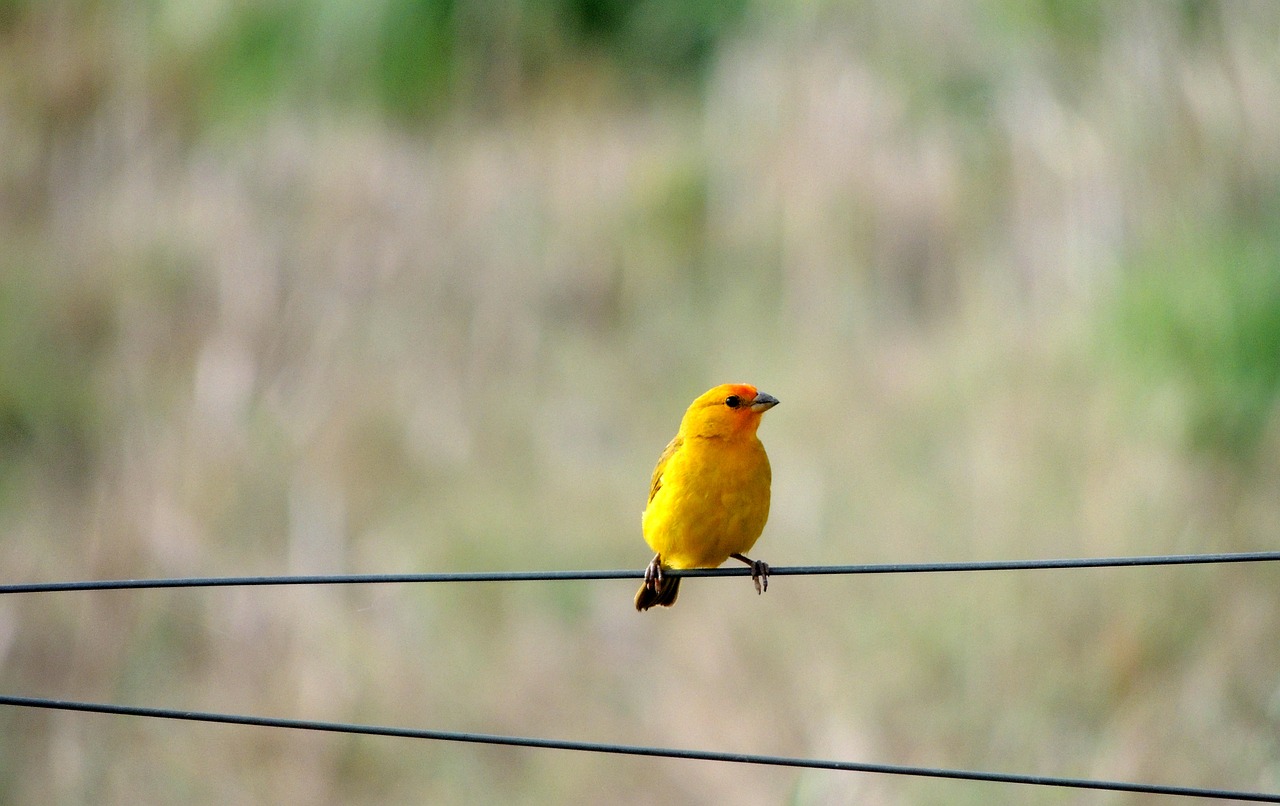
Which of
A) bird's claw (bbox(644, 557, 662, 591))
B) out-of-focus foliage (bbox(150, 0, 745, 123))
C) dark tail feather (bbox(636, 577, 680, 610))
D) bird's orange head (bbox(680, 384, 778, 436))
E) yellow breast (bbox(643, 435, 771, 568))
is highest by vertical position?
out-of-focus foliage (bbox(150, 0, 745, 123))

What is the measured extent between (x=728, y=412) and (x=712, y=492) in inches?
15.5

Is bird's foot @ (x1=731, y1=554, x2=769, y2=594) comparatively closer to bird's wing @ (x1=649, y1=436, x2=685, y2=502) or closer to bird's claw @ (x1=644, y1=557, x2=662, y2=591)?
bird's claw @ (x1=644, y1=557, x2=662, y2=591)

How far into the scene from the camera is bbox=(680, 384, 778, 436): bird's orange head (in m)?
6.00

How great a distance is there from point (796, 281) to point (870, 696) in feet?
19.3

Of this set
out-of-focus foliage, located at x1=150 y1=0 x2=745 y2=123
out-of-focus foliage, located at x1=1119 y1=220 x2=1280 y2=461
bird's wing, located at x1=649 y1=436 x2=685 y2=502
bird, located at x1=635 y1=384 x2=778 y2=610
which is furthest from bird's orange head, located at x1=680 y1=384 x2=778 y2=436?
out-of-focus foliage, located at x1=150 y1=0 x2=745 y2=123

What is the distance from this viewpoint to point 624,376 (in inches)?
685

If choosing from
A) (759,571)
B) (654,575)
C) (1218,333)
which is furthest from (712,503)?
(1218,333)

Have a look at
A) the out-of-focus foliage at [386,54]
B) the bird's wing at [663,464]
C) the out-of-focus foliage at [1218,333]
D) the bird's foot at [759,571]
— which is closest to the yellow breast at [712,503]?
the bird's foot at [759,571]

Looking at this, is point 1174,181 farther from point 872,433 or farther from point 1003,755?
point 1003,755

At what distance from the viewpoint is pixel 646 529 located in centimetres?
615

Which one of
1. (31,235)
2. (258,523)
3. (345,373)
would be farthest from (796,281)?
(31,235)

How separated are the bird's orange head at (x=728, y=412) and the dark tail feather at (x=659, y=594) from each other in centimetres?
65

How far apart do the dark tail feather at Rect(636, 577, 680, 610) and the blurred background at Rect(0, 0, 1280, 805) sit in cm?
551

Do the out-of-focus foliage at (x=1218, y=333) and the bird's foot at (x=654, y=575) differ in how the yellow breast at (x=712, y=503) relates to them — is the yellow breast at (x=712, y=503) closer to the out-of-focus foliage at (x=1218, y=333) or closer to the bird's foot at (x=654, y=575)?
the bird's foot at (x=654, y=575)
